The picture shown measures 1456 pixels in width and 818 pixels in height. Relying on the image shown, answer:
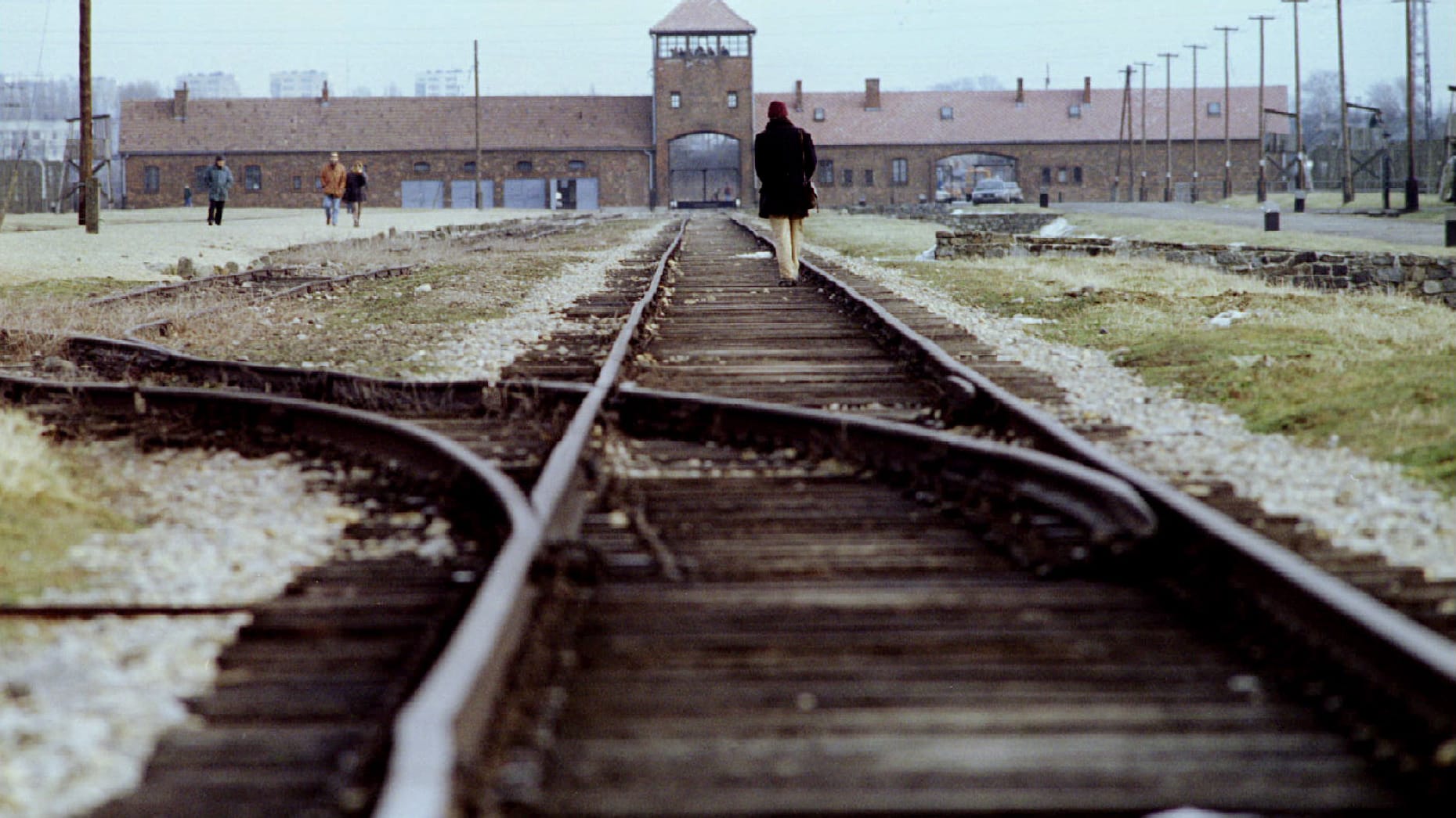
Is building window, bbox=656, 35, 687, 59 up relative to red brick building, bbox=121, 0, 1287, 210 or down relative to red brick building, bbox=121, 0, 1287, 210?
up

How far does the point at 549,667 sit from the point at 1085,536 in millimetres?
1796

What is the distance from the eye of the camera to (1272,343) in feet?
33.6

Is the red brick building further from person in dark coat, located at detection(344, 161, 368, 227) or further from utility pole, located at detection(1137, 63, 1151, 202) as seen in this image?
person in dark coat, located at detection(344, 161, 368, 227)

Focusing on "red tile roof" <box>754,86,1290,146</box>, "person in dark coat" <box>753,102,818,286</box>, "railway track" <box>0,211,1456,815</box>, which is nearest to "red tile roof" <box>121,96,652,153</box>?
"red tile roof" <box>754,86,1290,146</box>

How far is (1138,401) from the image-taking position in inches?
303

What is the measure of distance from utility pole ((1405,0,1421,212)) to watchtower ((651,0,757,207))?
42.6 m

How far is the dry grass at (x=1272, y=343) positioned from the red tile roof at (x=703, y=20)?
208 ft

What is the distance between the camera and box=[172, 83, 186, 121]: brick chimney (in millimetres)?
82250

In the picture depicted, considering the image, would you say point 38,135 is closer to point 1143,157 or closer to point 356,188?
point 1143,157

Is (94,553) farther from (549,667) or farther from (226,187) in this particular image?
(226,187)

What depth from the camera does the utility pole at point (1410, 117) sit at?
36656 mm

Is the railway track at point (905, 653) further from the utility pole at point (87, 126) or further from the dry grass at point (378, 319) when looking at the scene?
the utility pole at point (87, 126)

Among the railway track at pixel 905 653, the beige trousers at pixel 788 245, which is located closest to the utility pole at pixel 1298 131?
the beige trousers at pixel 788 245

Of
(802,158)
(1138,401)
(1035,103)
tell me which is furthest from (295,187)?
(1138,401)
